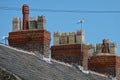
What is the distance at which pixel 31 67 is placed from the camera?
30297 mm

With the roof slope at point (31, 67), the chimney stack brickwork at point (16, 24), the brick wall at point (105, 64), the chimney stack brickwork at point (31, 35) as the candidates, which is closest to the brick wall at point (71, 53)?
the brick wall at point (105, 64)

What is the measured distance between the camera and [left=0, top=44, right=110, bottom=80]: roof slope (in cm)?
2772

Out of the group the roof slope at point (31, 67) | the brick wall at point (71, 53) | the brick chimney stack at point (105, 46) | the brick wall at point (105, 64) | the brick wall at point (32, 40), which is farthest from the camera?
the brick chimney stack at point (105, 46)

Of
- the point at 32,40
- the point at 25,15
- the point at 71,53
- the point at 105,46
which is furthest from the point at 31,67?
the point at 105,46

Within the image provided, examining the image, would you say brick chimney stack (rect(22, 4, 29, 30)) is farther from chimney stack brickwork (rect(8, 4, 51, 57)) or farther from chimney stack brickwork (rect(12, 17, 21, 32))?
chimney stack brickwork (rect(12, 17, 21, 32))

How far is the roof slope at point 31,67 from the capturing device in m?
27.7

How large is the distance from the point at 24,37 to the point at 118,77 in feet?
33.4

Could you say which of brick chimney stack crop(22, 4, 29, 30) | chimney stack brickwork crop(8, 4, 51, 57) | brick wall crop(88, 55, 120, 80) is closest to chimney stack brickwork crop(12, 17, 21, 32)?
chimney stack brickwork crop(8, 4, 51, 57)

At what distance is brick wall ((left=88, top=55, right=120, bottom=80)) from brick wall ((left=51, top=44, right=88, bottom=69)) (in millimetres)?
2596

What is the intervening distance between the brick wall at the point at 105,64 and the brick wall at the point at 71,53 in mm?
2596

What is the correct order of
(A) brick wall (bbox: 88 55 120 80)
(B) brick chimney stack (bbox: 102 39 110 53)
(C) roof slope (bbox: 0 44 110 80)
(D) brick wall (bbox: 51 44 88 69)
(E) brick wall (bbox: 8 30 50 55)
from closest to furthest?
(C) roof slope (bbox: 0 44 110 80) → (E) brick wall (bbox: 8 30 50 55) → (D) brick wall (bbox: 51 44 88 69) → (A) brick wall (bbox: 88 55 120 80) → (B) brick chimney stack (bbox: 102 39 110 53)

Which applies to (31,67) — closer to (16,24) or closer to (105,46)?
(16,24)

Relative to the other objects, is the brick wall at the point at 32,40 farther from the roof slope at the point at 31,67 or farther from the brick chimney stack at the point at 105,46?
the brick chimney stack at the point at 105,46

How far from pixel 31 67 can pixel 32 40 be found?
594cm
